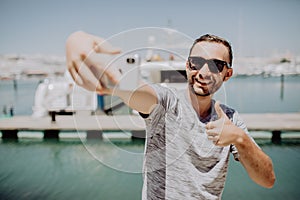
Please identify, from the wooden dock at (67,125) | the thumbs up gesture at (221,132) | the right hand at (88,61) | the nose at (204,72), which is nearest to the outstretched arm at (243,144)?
the thumbs up gesture at (221,132)

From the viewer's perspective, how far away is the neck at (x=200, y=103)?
967 millimetres

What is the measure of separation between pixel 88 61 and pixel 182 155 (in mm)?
547

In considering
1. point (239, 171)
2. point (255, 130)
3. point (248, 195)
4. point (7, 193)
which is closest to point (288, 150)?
point (255, 130)

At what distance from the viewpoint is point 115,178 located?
555 centimetres

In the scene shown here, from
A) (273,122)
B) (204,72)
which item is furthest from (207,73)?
(273,122)

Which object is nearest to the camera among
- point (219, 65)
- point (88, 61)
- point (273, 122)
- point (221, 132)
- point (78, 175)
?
point (88, 61)

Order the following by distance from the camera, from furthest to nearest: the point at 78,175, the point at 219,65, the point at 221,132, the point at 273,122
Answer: the point at 273,122
the point at 78,175
the point at 219,65
the point at 221,132

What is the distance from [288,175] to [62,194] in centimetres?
459

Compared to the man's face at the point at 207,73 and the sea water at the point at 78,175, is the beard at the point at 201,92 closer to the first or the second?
the man's face at the point at 207,73

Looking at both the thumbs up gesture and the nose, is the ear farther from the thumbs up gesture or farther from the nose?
the thumbs up gesture

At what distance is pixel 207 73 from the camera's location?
0.92m

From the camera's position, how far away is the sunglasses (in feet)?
3.07

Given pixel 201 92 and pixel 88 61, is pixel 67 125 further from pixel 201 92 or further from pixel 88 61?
pixel 88 61

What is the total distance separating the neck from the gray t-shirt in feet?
0.06
